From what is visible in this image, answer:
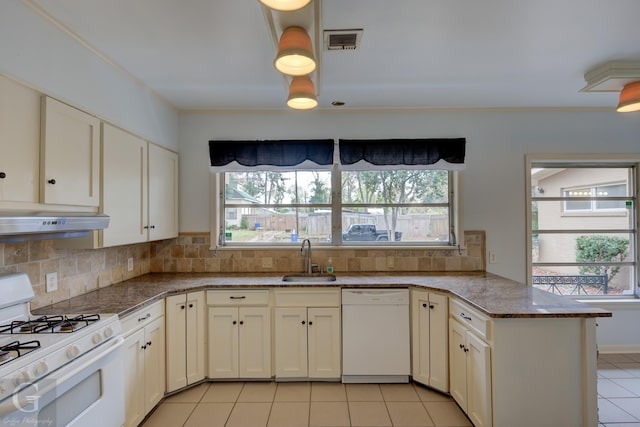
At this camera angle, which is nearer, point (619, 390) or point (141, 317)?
point (141, 317)

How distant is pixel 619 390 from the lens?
107 inches

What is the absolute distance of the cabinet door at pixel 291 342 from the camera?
9.24ft

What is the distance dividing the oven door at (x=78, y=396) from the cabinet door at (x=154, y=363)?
0.41m

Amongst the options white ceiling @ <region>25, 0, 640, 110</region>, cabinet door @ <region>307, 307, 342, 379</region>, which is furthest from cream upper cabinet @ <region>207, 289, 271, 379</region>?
white ceiling @ <region>25, 0, 640, 110</region>

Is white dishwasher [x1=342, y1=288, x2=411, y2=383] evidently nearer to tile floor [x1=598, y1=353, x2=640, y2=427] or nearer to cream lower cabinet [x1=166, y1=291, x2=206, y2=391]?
cream lower cabinet [x1=166, y1=291, x2=206, y2=391]

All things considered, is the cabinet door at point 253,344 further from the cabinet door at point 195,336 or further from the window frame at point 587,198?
the window frame at point 587,198

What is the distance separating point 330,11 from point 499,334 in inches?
83.0

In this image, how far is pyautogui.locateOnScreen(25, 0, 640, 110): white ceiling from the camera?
182 centimetres

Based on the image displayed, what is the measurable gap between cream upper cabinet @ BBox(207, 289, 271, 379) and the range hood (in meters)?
1.13

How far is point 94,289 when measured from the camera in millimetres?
2549

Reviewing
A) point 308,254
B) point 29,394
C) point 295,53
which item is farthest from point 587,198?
point 29,394

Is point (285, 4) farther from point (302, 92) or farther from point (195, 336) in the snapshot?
point (195, 336)

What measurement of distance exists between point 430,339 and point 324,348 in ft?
2.92

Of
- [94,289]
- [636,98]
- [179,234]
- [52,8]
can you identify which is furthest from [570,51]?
[94,289]
